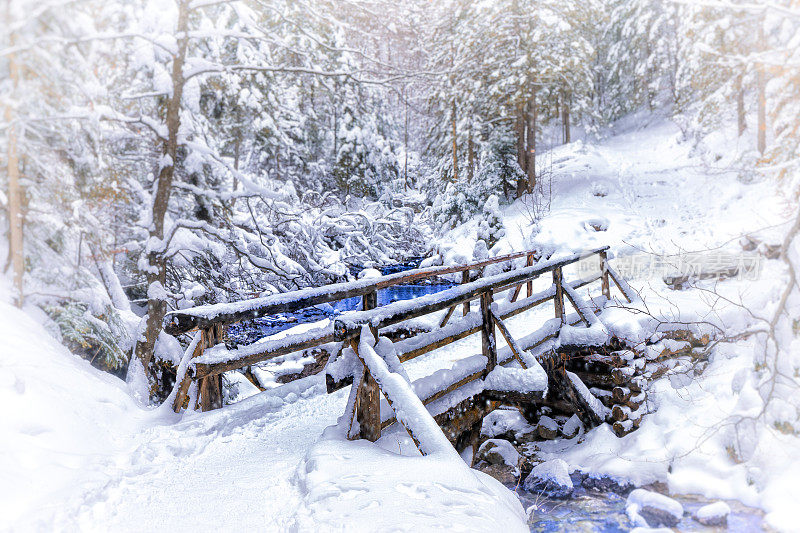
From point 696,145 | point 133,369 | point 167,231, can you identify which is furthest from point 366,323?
point 696,145

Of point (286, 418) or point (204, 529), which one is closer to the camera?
point (204, 529)

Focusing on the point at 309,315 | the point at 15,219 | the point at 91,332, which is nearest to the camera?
the point at 15,219

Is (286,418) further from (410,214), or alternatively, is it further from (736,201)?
(410,214)

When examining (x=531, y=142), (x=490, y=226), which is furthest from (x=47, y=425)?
(x=531, y=142)

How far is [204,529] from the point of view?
99.0 inches

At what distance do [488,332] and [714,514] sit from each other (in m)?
2.74

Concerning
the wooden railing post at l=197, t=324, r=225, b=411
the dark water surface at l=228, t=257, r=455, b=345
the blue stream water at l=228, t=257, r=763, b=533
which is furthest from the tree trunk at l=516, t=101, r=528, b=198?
the wooden railing post at l=197, t=324, r=225, b=411

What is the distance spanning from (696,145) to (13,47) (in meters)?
30.3

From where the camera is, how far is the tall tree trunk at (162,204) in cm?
711

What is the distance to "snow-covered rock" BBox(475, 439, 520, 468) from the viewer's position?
5.90 m

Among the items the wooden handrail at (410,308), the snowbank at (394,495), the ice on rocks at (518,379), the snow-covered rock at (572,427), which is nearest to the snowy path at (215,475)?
the snowbank at (394,495)

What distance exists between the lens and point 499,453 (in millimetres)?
6012

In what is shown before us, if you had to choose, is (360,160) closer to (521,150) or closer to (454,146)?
(454,146)

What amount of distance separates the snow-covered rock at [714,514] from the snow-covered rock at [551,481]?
4.00 feet
